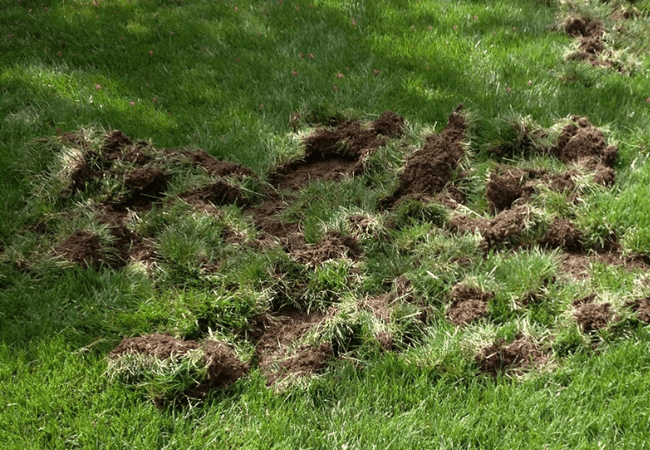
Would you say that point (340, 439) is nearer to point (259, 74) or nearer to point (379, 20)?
point (259, 74)

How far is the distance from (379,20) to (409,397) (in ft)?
16.5

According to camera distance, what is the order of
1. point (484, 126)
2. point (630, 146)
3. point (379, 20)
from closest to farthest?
point (630, 146), point (484, 126), point (379, 20)

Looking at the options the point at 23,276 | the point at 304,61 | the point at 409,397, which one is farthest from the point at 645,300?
the point at 304,61

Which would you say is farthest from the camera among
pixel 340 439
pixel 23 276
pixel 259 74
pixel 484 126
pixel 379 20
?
pixel 379 20

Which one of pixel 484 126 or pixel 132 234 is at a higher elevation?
pixel 484 126

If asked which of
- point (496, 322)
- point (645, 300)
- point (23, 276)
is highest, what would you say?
point (645, 300)

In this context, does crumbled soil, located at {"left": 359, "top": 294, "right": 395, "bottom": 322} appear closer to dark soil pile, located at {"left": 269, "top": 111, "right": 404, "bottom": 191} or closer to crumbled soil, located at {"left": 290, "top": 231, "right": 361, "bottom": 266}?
crumbled soil, located at {"left": 290, "top": 231, "right": 361, "bottom": 266}

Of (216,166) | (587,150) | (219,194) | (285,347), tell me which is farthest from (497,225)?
(216,166)

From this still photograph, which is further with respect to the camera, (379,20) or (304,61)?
(379,20)

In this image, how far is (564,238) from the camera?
3859 mm

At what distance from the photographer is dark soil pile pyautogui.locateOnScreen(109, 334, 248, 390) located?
307 centimetres

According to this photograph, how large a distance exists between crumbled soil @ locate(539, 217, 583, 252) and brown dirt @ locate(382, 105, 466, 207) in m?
0.86

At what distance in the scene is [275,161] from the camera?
188 inches

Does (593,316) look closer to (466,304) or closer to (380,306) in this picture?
(466,304)
